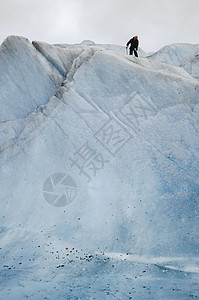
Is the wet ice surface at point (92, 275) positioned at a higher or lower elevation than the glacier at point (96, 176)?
lower

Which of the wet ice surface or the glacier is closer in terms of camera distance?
the wet ice surface

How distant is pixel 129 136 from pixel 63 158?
7.35ft

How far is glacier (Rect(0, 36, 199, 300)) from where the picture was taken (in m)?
4.85

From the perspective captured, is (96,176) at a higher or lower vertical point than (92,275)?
higher

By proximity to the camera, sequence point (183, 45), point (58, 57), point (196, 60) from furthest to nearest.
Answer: point (183, 45), point (196, 60), point (58, 57)

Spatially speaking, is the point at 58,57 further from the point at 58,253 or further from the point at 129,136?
the point at 58,253

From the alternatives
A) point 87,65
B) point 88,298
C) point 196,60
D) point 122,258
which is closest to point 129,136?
point 87,65

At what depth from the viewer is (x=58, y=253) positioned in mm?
5539

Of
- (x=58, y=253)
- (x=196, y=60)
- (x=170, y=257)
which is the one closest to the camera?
(x=170, y=257)

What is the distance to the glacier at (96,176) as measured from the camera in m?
4.85

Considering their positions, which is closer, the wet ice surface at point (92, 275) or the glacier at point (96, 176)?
the wet ice surface at point (92, 275)

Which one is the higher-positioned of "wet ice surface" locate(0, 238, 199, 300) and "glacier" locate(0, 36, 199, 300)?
"glacier" locate(0, 36, 199, 300)

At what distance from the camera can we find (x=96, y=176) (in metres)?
7.08

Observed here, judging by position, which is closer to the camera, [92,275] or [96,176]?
[92,275]
